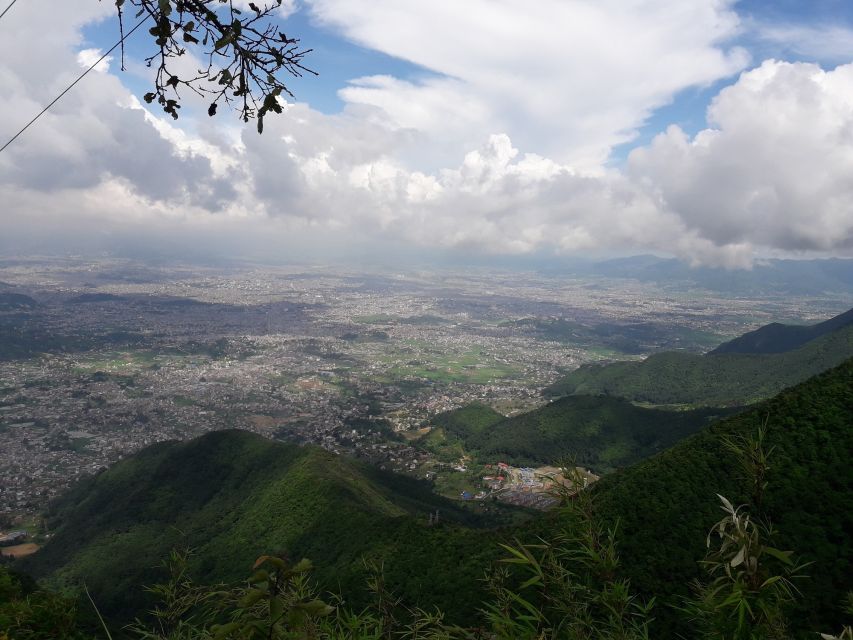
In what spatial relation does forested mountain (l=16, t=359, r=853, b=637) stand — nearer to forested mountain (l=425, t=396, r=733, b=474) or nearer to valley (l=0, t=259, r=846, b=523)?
valley (l=0, t=259, r=846, b=523)

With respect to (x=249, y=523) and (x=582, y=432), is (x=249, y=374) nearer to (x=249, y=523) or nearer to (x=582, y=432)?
(x=249, y=523)

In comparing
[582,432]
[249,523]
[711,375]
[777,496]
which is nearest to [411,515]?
[249,523]

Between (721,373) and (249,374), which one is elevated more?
(721,373)

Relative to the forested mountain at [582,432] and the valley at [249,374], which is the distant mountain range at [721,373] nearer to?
the forested mountain at [582,432]

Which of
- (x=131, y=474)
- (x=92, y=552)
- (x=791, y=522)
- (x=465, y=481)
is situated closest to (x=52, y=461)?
(x=131, y=474)

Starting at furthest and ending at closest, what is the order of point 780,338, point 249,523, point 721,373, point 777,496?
point 780,338, point 721,373, point 249,523, point 777,496

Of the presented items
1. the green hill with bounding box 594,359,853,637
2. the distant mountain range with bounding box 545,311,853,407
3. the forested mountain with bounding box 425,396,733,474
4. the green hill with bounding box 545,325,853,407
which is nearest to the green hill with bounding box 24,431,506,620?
the green hill with bounding box 594,359,853,637

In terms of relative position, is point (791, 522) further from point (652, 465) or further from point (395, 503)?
point (395, 503)
